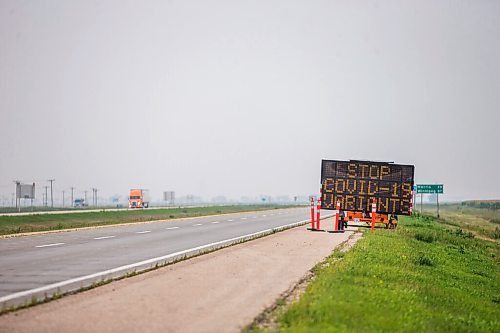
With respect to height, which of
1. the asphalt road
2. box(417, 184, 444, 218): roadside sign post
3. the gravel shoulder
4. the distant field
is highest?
box(417, 184, 444, 218): roadside sign post

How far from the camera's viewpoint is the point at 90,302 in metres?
8.72

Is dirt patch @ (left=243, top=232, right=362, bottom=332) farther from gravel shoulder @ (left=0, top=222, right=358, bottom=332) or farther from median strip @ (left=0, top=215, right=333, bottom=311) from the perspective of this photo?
median strip @ (left=0, top=215, right=333, bottom=311)

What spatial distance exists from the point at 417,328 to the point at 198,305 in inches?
128

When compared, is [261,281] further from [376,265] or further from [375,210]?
[375,210]

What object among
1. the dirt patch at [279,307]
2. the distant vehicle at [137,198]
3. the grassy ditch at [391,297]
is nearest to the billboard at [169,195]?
the distant vehicle at [137,198]

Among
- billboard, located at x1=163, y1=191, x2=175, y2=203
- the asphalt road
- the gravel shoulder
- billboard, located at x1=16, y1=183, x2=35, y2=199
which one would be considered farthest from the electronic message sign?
billboard, located at x1=163, y1=191, x2=175, y2=203

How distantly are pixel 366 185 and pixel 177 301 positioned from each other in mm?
18718

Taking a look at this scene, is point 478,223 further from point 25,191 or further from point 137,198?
point 25,191

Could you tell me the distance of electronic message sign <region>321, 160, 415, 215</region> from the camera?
1018 inches

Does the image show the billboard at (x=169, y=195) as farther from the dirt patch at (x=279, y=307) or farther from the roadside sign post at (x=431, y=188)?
the dirt patch at (x=279, y=307)

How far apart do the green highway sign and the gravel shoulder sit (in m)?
62.3

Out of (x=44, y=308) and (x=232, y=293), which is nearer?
(x=44, y=308)

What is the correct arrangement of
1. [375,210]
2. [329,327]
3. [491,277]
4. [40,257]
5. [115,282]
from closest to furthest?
[329,327] → [115,282] → [40,257] → [491,277] → [375,210]

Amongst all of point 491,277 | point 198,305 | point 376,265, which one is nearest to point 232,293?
point 198,305
